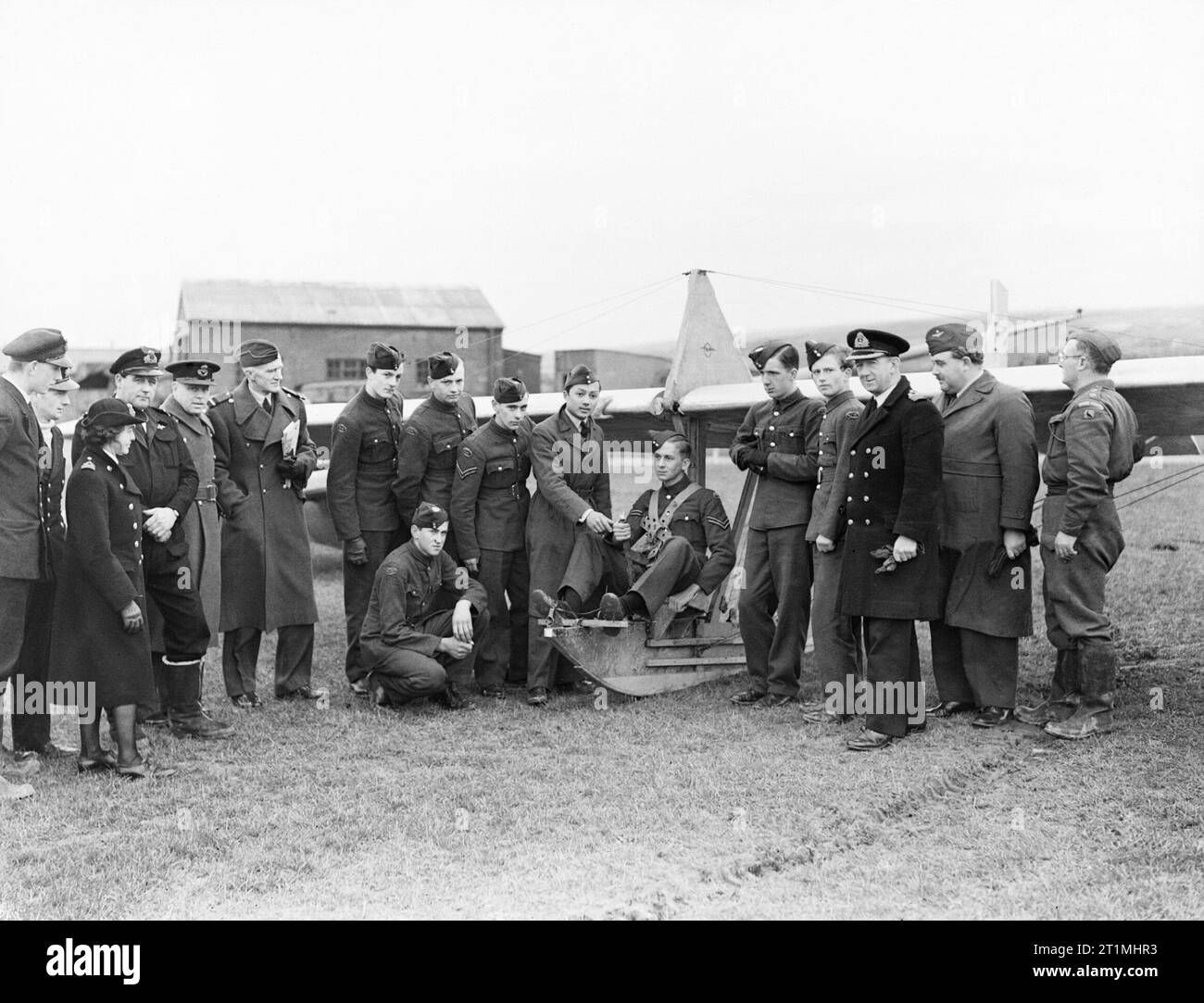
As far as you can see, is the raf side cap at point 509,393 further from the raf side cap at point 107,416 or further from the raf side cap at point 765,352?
the raf side cap at point 107,416

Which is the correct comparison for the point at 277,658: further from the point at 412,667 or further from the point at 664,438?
the point at 664,438

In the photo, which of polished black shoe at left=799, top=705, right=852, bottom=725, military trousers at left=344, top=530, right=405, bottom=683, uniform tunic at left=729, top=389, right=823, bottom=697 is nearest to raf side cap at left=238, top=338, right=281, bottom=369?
military trousers at left=344, top=530, right=405, bottom=683

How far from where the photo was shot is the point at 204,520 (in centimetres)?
612

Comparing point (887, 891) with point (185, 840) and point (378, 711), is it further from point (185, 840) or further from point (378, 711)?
point (378, 711)

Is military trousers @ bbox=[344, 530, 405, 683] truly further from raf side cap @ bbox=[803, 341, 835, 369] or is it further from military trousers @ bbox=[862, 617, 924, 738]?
military trousers @ bbox=[862, 617, 924, 738]

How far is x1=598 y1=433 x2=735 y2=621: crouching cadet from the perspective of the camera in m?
6.37

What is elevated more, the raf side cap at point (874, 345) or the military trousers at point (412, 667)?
the raf side cap at point (874, 345)

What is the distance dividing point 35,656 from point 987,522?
4479 millimetres

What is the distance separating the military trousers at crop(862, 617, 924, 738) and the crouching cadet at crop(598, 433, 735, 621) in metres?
1.35

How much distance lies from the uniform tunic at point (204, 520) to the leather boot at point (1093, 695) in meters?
4.31

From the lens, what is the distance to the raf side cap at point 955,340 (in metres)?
5.48

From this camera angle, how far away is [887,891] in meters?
3.46

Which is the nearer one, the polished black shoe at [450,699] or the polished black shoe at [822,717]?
the polished black shoe at [822,717]

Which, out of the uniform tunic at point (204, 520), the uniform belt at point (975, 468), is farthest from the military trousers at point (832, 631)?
the uniform tunic at point (204, 520)
